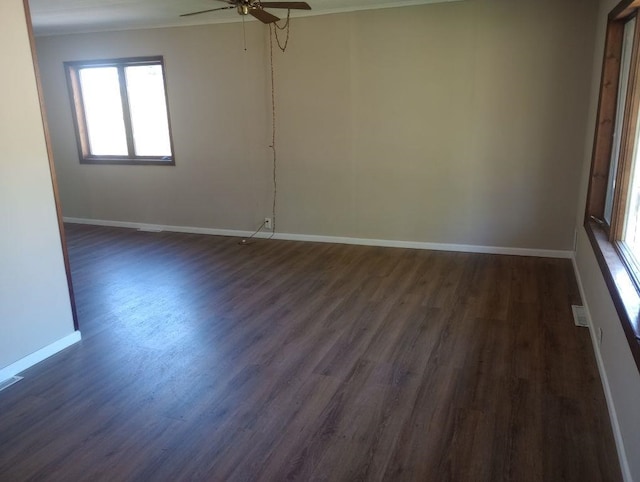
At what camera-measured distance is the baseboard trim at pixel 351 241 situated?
4.73 metres

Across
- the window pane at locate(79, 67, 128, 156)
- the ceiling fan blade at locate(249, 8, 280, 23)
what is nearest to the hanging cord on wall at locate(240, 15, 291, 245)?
the ceiling fan blade at locate(249, 8, 280, 23)

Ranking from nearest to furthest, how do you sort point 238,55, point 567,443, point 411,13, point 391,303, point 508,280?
point 567,443 < point 391,303 < point 508,280 < point 411,13 < point 238,55

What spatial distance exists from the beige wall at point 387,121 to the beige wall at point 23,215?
2931mm

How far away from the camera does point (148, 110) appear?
19.8 feet

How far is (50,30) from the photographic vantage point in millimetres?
5898

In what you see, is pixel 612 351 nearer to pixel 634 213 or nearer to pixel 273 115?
pixel 634 213

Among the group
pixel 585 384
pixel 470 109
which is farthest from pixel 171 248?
pixel 585 384

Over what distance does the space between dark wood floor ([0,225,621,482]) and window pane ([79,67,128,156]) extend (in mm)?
2684

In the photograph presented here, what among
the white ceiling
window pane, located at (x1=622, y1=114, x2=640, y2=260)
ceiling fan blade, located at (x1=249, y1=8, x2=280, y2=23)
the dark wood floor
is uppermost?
the white ceiling

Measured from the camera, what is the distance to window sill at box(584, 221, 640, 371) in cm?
184

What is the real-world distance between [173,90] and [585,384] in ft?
17.4

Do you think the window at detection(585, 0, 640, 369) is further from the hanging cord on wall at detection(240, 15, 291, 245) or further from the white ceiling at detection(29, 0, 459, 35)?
the hanging cord on wall at detection(240, 15, 291, 245)

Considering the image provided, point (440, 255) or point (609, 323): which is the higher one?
point (609, 323)

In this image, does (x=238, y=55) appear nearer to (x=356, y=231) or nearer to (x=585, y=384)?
(x=356, y=231)
